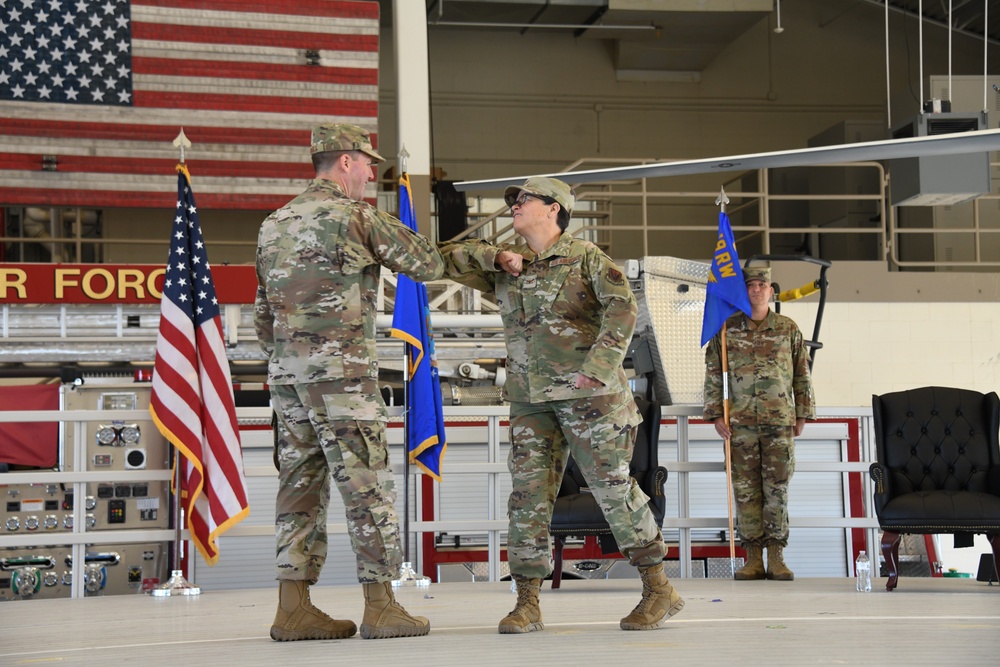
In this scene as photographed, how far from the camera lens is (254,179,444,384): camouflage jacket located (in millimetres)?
3865

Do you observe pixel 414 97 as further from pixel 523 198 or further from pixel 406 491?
pixel 523 198

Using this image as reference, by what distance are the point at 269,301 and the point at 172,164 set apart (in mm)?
6743

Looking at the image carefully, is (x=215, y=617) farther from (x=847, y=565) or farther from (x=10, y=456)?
(x=847, y=565)

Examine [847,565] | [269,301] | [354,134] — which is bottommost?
[847,565]

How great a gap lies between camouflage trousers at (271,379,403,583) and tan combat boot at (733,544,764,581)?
3060 mm

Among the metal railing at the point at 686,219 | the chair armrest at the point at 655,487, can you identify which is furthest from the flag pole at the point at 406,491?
the metal railing at the point at 686,219

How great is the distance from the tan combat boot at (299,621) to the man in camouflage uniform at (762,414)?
10.3ft

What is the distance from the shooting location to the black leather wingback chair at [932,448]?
19.6 ft

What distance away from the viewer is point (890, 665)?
10.4 feet

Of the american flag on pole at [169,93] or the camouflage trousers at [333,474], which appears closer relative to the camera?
the camouflage trousers at [333,474]

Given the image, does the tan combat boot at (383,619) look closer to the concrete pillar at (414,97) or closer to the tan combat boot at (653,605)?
the tan combat boot at (653,605)

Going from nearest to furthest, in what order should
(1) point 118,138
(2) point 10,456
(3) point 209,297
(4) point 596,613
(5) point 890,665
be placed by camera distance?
1. (5) point 890,665
2. (4) point 596,613
3. (3) point 209,297
4. (2) point 10,456
5. (1) point 118,138

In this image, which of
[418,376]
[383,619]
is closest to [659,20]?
[418,376]

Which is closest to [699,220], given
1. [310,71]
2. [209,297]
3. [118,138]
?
[310,71]
